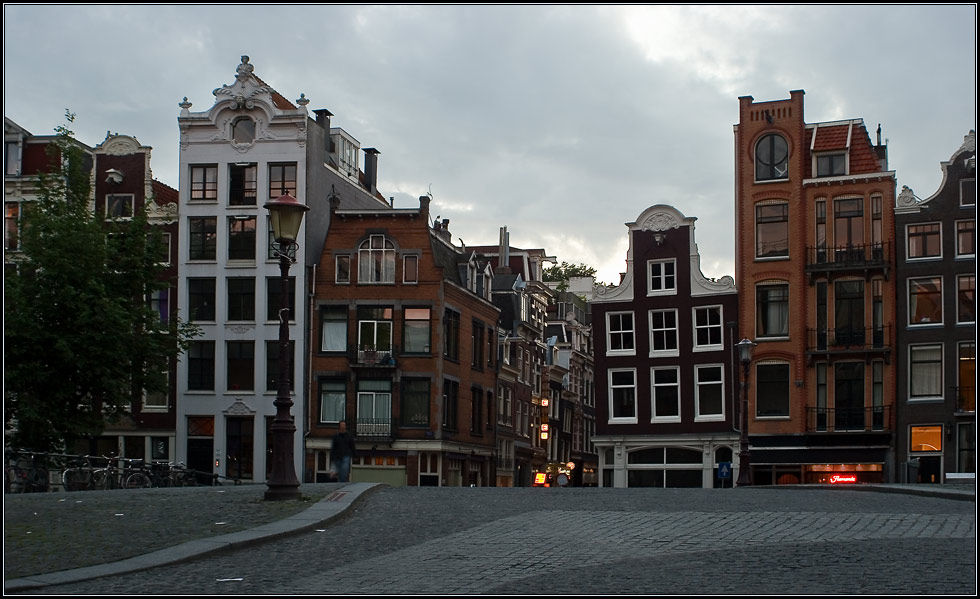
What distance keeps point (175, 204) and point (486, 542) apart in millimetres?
49612

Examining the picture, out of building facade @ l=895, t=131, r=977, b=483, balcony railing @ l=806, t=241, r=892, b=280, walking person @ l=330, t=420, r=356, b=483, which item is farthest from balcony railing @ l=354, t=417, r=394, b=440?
walking person @ l=330, t=420, r=356, b=483

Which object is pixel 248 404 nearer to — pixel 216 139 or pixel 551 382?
pixel 216 139

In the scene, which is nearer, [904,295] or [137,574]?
[137,574]

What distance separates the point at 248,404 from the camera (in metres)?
59.9

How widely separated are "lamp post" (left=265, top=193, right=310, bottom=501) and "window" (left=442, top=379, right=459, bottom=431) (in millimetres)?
39918

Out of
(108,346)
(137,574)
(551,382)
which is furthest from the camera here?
(551,382)

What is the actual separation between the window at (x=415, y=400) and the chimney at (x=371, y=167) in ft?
56.0

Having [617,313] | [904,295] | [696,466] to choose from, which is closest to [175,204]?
[617,313]

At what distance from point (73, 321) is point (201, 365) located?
16.3 m

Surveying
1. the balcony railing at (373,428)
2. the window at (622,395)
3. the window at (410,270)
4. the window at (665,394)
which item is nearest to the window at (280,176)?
the window at (410,270)

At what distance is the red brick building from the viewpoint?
2359 inches

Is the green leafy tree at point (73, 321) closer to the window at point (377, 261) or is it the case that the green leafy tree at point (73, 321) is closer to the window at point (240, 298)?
the window at point (240, 298)

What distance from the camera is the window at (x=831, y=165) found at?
56969mm

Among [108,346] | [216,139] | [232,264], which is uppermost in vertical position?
[216,139]
